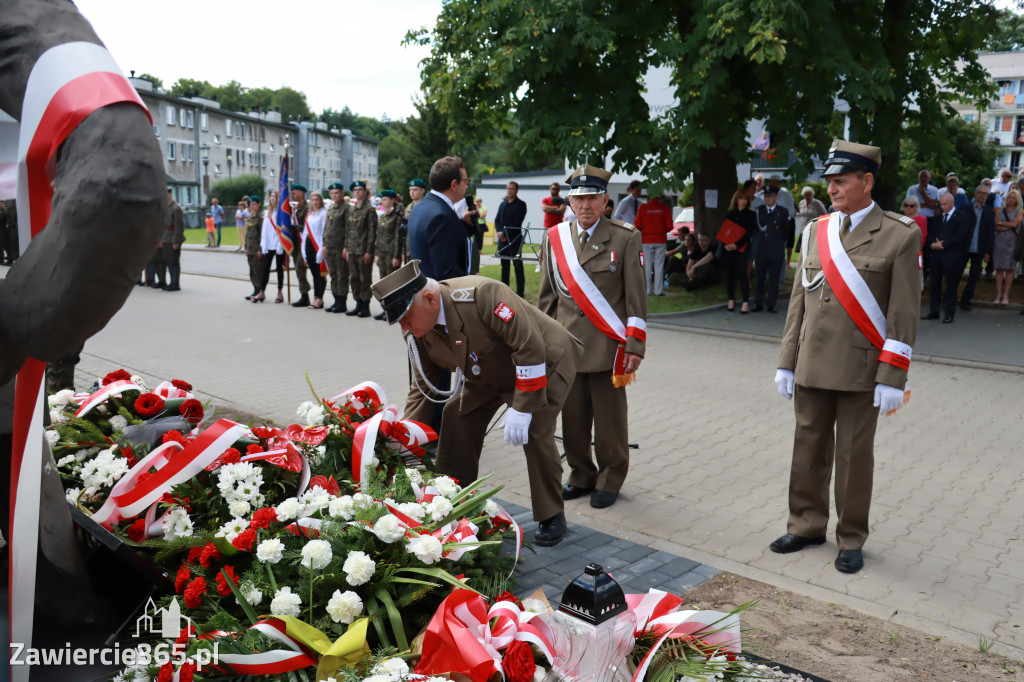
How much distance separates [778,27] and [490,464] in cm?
775

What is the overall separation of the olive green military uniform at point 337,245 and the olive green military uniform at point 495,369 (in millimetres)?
10469

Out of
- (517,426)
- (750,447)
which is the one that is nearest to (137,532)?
(517,426)

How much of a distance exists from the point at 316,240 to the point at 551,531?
11791mm

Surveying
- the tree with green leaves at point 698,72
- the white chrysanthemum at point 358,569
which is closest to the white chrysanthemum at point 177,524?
the white chrysanthemum at point 358,569

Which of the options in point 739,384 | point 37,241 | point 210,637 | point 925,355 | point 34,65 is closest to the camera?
point 37,241

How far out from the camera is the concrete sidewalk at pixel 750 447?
15.1 ft

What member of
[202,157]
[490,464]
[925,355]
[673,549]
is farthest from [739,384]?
[202,157]

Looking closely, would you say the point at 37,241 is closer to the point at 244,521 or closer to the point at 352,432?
the point at 244,521

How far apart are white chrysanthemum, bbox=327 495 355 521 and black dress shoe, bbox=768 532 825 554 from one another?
257 cm

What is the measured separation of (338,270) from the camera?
50.1 feet

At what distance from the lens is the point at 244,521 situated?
370cm

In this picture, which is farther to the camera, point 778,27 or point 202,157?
point 202,157

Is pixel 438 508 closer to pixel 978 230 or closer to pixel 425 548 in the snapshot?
pixel 425 548

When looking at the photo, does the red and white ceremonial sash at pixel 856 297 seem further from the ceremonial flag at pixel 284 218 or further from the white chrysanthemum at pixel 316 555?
the ceremonial flag at pixel 284 218
